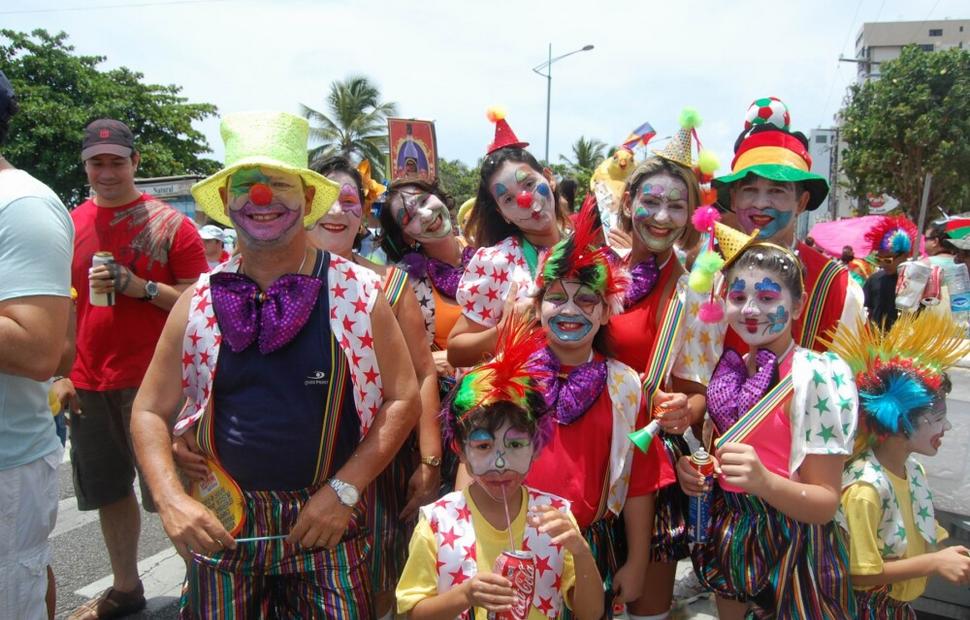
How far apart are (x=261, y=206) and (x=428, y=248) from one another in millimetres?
1389

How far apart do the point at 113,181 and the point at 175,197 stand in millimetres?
8341

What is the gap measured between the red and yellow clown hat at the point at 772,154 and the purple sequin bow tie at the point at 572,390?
3.25 ft

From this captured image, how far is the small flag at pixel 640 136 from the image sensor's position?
3.63 metres

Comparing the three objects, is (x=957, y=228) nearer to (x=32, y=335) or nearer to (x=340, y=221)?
(x=340, y=221)

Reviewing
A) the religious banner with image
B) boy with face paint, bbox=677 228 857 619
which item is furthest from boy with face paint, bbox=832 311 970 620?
the religious banner with image

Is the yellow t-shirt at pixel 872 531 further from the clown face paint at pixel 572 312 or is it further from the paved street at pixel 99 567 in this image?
the paved street at pixel 99 567

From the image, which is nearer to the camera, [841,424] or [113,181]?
[841,424]

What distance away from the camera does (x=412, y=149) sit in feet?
14.1

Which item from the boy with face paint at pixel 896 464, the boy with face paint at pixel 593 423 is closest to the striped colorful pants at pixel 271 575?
the boy with face paint at pixel 593 423

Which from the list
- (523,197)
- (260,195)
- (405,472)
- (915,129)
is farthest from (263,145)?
(915,129)

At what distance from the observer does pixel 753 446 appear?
208 centimetres

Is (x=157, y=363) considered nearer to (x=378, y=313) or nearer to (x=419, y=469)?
(x=378, y=313)

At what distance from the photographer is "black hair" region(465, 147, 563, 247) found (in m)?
2.97

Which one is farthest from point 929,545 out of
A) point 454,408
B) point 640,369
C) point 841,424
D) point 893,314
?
point 893,314
